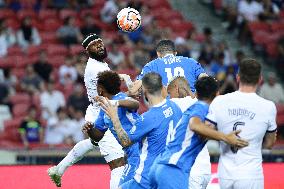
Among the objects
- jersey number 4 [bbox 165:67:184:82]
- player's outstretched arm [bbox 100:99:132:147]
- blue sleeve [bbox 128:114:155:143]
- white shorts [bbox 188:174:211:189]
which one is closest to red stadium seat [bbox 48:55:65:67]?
jersey number 4 [bbox 165:67:184:82]

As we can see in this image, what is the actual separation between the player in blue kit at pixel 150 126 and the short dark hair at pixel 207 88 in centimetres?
41

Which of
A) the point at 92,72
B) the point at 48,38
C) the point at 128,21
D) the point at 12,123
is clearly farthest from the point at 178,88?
the point at 48,38

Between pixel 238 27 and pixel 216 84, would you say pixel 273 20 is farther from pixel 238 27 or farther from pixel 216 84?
pixel 216 84

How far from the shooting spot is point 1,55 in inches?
735

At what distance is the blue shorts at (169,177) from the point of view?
317 inches

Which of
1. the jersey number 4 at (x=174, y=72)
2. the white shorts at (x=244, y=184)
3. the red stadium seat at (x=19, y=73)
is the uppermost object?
the red stadium seat at (x=19, y=73)

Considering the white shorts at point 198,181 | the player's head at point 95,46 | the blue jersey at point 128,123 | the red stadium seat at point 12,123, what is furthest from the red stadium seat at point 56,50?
the white shorts at point 198,181

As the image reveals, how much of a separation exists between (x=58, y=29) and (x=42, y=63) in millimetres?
1706

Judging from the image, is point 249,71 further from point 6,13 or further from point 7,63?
point 6,13

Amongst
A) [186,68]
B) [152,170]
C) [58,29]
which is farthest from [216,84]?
[58,29]

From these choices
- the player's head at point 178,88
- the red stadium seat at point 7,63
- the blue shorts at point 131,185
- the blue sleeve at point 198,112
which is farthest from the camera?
the red stadium seat at point 7,63

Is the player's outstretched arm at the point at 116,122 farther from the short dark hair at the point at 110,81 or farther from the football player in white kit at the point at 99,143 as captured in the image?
the football player in white kit at the point at 99,143

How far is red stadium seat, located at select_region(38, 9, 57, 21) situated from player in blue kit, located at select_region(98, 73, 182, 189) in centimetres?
1160

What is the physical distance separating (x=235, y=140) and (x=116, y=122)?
1359 millimetres
